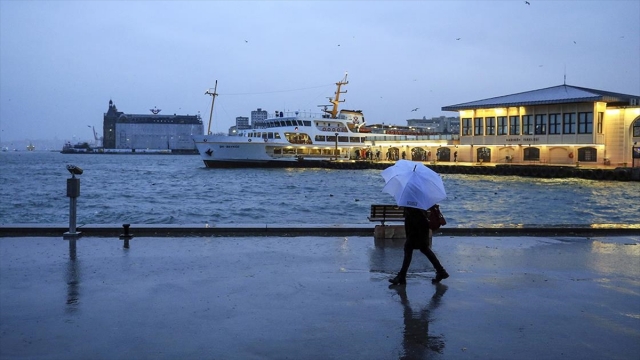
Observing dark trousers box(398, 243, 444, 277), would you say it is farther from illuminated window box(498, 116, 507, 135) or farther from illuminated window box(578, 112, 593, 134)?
illuminated window box(498, 116, 507, 135)

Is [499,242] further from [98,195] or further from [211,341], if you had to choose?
[98,195]

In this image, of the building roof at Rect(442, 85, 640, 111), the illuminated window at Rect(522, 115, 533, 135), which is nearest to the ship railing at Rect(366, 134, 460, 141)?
the building roof at Rect(442, 85, 640, 111)

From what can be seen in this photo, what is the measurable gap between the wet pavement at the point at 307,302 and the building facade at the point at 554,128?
49.7 m

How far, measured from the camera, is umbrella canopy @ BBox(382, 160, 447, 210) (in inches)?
289

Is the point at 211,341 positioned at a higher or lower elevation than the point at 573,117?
lower

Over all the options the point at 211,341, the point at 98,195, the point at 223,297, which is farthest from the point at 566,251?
the point at 98,195

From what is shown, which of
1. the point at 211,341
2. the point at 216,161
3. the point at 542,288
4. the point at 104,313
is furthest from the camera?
the point at 216,161

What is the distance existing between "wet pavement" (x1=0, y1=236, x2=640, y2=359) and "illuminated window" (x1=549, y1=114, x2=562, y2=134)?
51761 millimetres

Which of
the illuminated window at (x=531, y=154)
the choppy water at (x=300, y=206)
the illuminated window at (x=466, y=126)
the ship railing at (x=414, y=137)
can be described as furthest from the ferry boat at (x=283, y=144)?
the choppy water at (x=300, y=206)

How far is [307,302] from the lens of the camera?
6.48m

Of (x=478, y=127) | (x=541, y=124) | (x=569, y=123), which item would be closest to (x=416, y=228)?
(x=569, y=123)

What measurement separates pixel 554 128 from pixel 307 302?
5745 centimetres

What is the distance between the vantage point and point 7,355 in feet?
15.6

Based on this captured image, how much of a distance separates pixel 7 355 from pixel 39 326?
754mm
